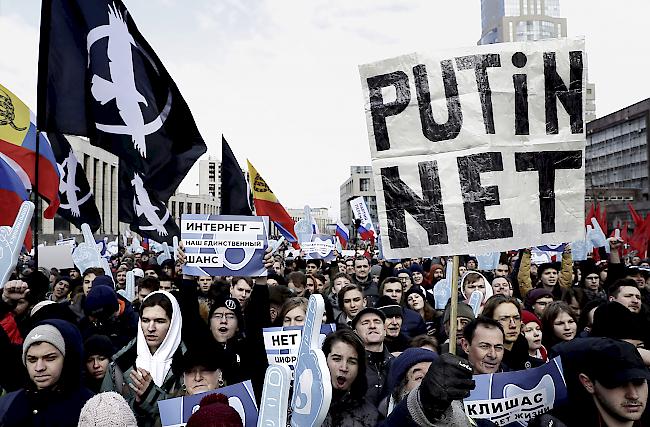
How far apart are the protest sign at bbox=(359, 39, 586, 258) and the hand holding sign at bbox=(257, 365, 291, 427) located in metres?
1.04

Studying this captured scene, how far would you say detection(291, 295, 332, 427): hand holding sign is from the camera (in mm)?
2484

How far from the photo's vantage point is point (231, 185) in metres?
8.71

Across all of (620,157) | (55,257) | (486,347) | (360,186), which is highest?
(360,186)

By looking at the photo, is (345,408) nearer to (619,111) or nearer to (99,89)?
(99,89)

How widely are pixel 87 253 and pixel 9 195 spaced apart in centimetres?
350

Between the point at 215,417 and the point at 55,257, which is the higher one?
the point at 55,257

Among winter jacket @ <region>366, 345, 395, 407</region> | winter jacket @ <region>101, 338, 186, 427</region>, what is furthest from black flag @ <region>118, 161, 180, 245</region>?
winter jacket @ <region>366, 345, 395, 407</region>

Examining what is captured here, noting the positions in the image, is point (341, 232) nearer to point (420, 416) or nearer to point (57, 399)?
point (57, 399)

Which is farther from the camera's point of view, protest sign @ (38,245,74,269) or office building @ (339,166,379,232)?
office building @ (339,166,379,232)

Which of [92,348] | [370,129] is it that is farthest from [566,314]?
[92,348]

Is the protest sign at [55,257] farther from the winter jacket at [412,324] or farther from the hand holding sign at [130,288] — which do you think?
the winter jacket at [412,324]

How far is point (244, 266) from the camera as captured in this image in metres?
5.96

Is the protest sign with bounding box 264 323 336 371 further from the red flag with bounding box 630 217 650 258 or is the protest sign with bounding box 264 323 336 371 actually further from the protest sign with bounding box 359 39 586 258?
the red flag with bounding box 630 217 650 258

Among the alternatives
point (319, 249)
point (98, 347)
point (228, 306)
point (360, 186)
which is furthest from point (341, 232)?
point (360, 186)
